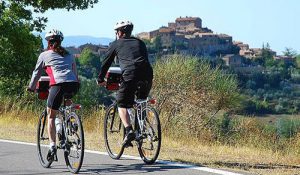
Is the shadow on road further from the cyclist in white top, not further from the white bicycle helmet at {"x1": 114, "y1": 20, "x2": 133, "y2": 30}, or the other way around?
the white bicycle helmet at {"x1": 114, "y1": 20, "x2": 133, "y2": 30}

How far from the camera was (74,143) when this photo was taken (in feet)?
20.9

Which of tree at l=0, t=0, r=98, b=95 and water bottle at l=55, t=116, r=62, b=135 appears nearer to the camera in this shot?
water bottle at l=55, t=116, r=62, b=135

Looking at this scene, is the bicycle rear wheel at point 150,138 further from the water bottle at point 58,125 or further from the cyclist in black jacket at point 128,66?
the water bottle at point 58,125

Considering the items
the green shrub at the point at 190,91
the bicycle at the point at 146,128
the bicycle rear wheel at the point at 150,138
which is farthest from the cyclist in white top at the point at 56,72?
the green shrub at the point at 190,91

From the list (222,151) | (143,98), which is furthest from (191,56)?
(143,98)

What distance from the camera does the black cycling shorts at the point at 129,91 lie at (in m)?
6.78

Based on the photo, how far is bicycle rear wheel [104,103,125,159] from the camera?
297 inches

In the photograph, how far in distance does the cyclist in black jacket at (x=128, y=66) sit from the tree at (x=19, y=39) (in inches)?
572

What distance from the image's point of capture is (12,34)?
22703mm

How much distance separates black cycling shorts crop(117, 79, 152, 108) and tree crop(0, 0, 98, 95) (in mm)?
14688

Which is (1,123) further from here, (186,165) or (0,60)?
(0,60)

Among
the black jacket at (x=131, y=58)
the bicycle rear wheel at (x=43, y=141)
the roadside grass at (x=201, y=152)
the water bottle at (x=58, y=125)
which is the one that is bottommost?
the roadside grass at (x=201, y=152)

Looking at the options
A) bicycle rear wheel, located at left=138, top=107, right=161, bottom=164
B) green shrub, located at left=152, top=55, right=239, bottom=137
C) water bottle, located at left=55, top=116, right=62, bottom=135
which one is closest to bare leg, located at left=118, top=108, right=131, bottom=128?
bicycle rear wheel, located at left=138, top=107, right=161, bottom=164

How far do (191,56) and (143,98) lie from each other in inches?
365
